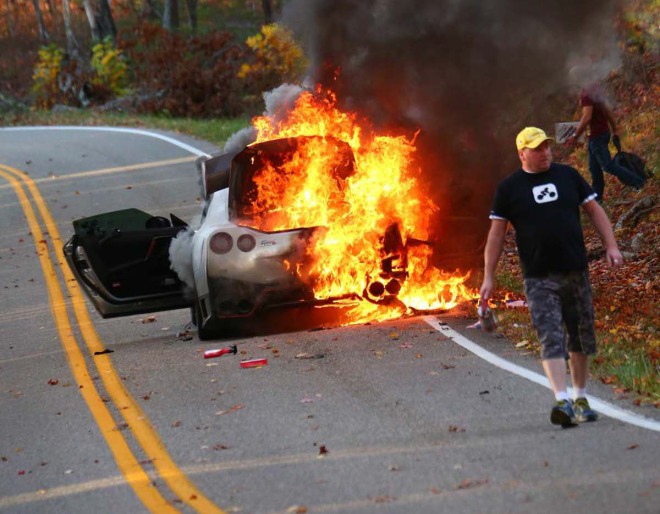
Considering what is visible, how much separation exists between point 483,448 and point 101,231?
19.2 ft

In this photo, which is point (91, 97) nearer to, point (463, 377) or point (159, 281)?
point (159, 281)

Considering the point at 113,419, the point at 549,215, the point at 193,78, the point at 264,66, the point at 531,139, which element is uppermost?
the point at 264,66

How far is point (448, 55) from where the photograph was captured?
13180mm

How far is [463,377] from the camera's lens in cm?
897

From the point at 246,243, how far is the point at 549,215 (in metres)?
3.89

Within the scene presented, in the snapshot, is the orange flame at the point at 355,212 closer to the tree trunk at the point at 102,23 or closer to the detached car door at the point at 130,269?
the detached car door at the point at 130,269

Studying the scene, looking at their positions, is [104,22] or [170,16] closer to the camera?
[104,22]

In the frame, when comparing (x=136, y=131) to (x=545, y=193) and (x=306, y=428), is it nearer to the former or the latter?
(x=306, y=428)

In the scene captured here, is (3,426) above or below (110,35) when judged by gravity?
below

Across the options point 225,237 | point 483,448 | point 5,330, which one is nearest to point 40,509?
point 483,448

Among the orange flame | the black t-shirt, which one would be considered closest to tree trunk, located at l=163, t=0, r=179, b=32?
the orange flame

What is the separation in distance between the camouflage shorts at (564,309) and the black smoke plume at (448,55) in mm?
4857

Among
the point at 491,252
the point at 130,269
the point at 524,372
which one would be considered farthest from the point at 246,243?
the point at 491,252

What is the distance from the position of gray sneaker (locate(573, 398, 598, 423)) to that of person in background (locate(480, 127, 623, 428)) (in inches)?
0.6
